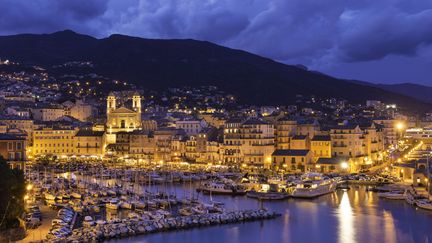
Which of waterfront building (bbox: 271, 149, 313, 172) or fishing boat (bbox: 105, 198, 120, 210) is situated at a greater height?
waterfront building (bbox: 271, 149, 313, 172)

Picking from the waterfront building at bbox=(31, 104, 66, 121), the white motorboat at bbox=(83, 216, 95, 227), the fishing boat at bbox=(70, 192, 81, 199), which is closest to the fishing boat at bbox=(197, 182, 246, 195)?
the fishing boat at bbox=(70, 192, 81, 199)

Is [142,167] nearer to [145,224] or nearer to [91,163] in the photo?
[91,163]

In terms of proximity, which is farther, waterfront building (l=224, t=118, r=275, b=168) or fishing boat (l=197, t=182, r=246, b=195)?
waterfront building (l=224, t=118, r=275, b=168)

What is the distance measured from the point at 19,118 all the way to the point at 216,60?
102m

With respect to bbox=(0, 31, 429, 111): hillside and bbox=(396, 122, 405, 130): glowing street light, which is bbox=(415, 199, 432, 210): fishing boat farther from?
bbox=(0, 31, 429, 111): hillside

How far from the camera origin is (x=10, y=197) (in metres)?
28.4

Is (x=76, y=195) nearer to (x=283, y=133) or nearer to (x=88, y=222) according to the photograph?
(x=88, y=222)

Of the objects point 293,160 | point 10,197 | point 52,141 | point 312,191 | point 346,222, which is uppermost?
point 52,141

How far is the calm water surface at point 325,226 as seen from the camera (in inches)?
1214

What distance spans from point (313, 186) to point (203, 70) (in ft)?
405

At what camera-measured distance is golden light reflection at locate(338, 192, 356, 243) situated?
30.9 meters

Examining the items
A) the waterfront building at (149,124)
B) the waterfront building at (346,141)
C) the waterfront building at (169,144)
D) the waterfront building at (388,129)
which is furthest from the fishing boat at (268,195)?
the waterfront building at (149,124)

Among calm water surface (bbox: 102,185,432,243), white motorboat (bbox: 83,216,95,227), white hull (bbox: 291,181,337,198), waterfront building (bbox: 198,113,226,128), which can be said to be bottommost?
calm water surface (bbox: 102,185,432,243)

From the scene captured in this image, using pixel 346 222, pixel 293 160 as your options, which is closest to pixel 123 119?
pixel 293 160
